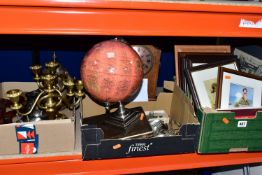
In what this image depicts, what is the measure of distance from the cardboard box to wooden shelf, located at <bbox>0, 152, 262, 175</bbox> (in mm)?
61

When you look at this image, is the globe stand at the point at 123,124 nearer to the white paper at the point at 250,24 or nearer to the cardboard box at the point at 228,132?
the cardboard box at the point at 228,132

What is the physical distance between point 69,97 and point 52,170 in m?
0.25

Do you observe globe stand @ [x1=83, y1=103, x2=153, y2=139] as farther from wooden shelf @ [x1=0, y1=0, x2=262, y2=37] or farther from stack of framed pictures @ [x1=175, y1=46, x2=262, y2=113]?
wooden shelf @ [x1=0, y1=0, x2=262, y2=37]

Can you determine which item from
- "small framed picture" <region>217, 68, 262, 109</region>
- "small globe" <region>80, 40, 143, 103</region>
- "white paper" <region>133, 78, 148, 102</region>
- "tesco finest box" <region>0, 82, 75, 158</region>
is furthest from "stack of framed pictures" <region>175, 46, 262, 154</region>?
"tesco finest box" <region>0, 82, 75, 158</region>

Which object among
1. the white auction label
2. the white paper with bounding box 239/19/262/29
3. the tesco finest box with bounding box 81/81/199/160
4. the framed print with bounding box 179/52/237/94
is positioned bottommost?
the tesco finest box with bounding box 81/81/199/160

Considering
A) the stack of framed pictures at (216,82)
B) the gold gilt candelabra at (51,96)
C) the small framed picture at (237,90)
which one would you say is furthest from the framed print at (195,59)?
the gold gilt candelabra at (51,96)

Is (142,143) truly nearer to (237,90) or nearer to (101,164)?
(101,164)

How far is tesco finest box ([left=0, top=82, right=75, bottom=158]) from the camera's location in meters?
0.80

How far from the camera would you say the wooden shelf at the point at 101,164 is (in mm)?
877

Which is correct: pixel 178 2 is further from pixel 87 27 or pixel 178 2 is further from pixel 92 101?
pixel 92 101

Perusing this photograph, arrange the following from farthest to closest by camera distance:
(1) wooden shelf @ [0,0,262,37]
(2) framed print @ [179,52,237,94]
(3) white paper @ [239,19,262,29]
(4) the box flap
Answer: (2) framed print @ [179,52,237,94] < (4) the box flap < (3) white paper @ [239,19,262,29] < (1) wooden shelf @ [0,0,262,37]

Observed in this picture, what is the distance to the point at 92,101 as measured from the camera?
1.09m

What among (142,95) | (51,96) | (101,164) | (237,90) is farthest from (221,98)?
(51,96)

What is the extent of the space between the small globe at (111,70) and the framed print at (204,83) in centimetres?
25
